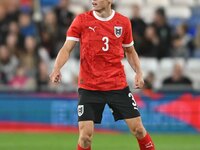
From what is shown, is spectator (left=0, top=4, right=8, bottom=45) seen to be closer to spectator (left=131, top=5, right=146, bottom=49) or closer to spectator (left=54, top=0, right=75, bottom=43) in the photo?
spectator (left=54, top=0, right=75, bottom=43)

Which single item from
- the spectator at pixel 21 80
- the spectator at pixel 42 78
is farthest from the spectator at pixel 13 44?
the spectator at pixel 42 78

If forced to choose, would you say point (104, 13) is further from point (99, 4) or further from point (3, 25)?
point (3, 25)

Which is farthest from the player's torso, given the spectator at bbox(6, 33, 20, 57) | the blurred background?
the spectator at bbox(6, 33, 20, 57)

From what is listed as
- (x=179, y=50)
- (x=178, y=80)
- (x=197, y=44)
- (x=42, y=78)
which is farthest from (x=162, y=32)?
(x=42, y=78)

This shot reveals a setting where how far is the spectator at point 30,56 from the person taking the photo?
17250mm

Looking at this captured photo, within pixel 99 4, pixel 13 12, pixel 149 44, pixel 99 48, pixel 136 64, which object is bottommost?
pixel 149 44

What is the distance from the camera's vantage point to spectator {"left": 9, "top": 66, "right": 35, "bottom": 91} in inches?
669

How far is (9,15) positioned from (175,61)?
158 inches

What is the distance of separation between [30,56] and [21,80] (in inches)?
25.7

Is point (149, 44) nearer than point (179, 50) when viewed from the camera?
Yes

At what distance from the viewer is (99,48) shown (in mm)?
9422

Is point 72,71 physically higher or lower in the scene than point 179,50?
lower

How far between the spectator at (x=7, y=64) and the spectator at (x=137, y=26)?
2.82 m

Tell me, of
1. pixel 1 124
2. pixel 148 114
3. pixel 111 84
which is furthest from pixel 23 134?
pixel 111 84
